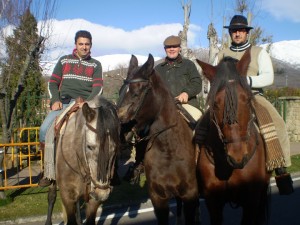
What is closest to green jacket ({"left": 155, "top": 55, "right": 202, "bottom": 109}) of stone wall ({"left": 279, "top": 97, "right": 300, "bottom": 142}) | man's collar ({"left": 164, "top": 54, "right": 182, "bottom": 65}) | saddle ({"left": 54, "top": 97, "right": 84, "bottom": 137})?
man's collar ({"left": 164, "top": 54, "right": 182, "bottom": 65})

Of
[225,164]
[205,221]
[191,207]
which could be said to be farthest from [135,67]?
[205,221]

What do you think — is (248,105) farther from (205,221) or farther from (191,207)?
(205,221)

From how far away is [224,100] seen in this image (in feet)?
11.6

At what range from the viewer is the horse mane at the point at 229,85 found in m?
3.46

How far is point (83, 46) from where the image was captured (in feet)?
18.3

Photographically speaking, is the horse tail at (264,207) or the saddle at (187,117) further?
the saddle at (187,117)

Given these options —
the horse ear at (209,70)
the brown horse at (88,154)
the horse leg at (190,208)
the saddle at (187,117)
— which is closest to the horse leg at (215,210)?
the horse leg at (190,208)

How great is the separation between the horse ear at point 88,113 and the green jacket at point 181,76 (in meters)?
1.78

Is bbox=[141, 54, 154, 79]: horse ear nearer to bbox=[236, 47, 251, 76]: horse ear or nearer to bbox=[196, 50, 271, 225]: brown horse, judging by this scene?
bbox=[196, 50, 271, 225]: brown horse

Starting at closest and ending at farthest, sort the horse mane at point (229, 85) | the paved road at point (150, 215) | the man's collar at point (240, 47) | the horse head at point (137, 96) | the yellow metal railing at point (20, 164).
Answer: the horse mane at point (229, 85) < the horse head at point (137, 96) < the man's collar at point (240, 47) < the paved road at point (150, 215) < the yellow metal railing at point (20, 164)

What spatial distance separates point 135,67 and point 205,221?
3496 mm

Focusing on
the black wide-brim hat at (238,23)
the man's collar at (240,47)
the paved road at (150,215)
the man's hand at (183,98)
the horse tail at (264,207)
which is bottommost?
the paved road at (150,215)

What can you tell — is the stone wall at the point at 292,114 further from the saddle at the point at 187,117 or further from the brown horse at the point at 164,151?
the brown horse at the point at 164,151

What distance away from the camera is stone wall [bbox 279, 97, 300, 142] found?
18.0 meters
